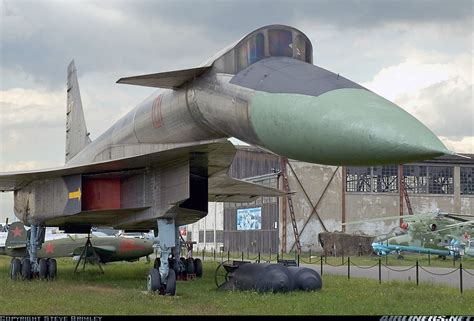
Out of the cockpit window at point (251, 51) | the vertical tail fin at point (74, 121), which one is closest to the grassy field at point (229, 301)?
the cockpit window at point (251, 51)

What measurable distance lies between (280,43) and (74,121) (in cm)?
1228

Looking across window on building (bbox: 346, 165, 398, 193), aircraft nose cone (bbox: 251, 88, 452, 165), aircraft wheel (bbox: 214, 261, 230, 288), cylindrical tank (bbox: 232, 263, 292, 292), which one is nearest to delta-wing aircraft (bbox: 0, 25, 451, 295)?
aircraft nose cone (bbox: 251, 88, 452, 165)

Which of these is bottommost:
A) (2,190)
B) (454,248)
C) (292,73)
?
(454,248)

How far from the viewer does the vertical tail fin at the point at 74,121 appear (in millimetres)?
19797

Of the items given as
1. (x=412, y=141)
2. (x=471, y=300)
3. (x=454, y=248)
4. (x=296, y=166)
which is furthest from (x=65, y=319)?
(x=296, y=166)

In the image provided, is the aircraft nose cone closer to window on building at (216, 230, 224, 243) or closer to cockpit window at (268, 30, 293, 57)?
cockpit window at (268, 30, 293, 57)

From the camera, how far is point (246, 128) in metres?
8.69

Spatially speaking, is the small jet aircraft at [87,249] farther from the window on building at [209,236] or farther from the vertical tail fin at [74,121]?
the window on building at [209,236]

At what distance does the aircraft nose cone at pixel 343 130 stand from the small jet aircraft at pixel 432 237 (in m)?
20.0

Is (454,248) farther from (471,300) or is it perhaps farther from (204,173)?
(204,173)

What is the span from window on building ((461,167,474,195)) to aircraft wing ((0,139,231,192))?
30.5 meters

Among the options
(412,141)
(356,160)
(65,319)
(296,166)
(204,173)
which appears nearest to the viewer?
(412,141)

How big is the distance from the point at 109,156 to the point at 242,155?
94.6 feet

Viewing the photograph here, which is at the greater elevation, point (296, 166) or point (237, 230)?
point (296, 166)
